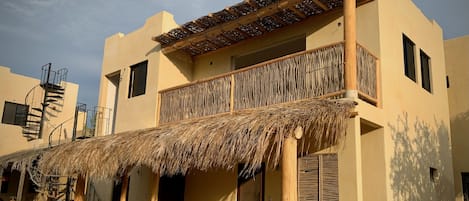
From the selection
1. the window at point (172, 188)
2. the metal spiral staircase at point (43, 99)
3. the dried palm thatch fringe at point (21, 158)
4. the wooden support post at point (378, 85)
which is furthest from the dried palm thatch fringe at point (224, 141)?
the metal spiral staircase at point (43, 99)

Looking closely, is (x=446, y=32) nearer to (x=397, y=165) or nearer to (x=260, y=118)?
(x=397, y=165)

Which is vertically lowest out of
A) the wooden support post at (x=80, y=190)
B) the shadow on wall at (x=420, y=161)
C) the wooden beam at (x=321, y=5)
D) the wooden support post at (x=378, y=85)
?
the wooden support post at (x=80, y=190)

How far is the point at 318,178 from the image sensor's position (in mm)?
8141

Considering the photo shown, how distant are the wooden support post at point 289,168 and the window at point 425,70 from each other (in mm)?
5991

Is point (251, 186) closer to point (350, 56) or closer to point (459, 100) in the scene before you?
point (350, 56)

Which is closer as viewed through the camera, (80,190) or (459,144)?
(80,190)

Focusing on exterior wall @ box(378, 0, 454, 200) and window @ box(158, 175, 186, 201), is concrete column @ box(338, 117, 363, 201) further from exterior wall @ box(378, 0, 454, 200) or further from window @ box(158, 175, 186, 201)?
window @ box(158, 175, 186, 201)

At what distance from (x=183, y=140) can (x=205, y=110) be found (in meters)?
2.50

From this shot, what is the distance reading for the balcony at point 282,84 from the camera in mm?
8312

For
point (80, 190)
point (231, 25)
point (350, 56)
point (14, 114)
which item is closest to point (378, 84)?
point (350, 56)

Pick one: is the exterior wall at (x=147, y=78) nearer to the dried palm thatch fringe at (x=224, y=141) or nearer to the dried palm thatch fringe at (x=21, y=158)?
the dried palm thatch fringe at (x=21, y=158)

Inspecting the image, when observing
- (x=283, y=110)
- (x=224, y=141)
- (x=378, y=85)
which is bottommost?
(x=224, y=141)

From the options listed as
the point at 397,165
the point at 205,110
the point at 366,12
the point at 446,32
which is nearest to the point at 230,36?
the point at 205,110

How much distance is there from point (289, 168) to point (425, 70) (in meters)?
6.71
